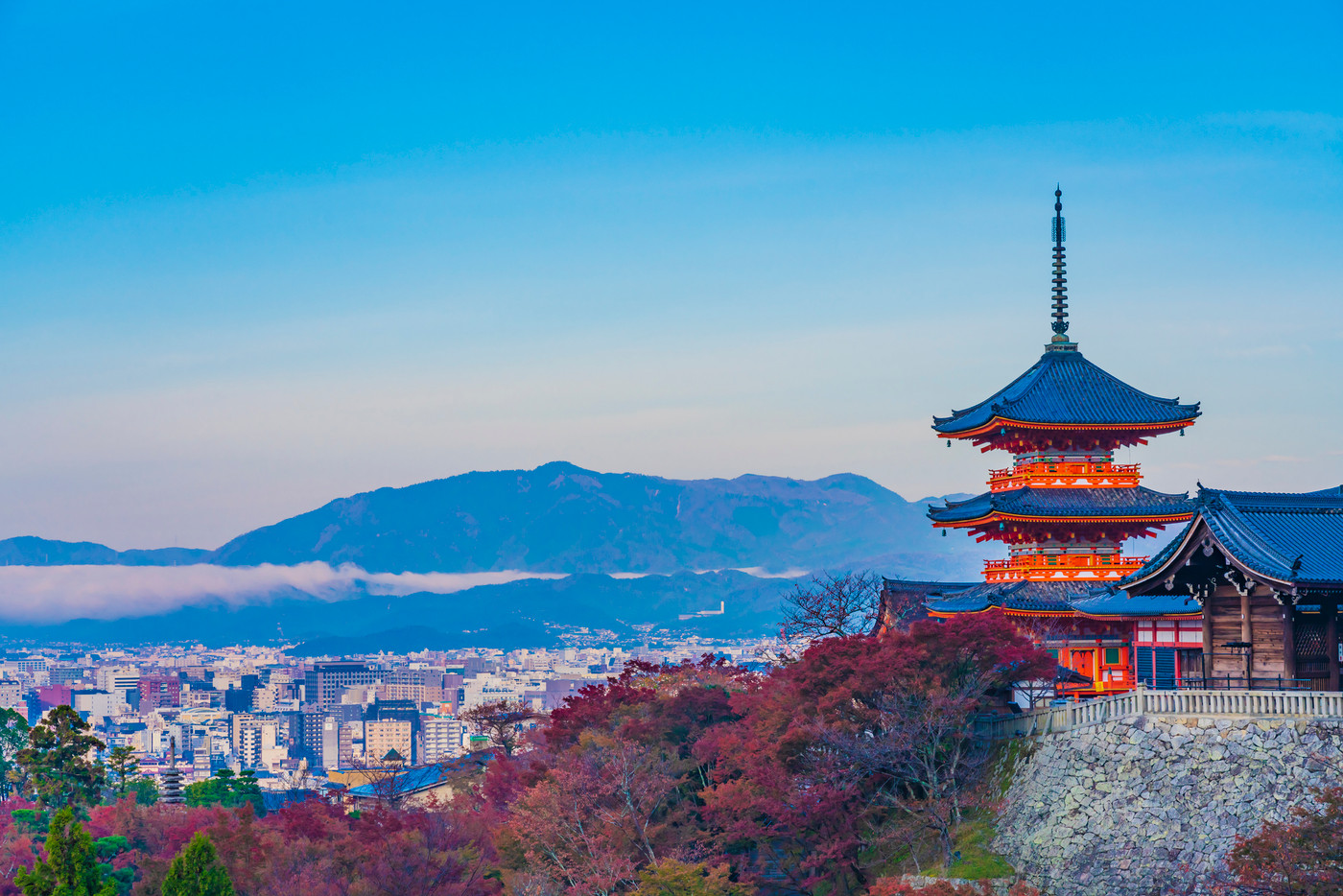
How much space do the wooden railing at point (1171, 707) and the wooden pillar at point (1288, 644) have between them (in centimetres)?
141

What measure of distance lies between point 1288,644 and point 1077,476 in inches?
476

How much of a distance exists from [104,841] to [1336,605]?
82.7ft

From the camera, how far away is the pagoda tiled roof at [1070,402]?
1357 inches

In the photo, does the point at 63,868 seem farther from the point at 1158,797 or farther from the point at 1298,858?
the point at 1298,858

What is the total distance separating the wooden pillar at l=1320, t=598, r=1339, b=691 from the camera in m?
22.9

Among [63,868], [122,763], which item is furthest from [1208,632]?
[122,763]

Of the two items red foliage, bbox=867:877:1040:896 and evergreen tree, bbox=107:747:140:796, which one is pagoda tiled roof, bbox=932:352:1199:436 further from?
evergreen tree, bbox=107:747:140:796

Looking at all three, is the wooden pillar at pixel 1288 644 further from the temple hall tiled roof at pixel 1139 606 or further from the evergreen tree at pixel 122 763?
the evergreen tree at pixel 122 763

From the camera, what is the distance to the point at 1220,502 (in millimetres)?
24047

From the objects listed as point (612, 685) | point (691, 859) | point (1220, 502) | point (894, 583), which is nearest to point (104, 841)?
point (612, 685)

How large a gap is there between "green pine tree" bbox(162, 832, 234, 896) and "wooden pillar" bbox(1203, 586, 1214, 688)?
54.2 feet

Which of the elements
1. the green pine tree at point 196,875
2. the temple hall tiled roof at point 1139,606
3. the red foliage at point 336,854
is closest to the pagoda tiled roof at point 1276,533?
the temple hall tiled roof at point 1139,606

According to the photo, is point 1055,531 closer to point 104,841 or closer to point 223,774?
point 104,841

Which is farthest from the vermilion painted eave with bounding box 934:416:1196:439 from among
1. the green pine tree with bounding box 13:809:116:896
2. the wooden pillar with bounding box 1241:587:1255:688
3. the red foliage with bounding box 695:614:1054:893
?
the green pine tree with bounding box 13:809:116:896
